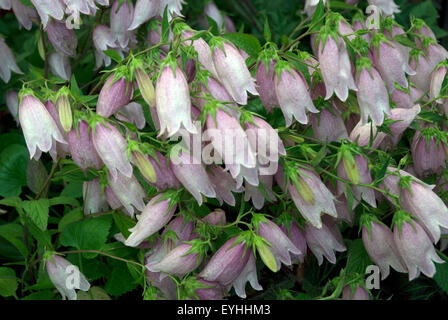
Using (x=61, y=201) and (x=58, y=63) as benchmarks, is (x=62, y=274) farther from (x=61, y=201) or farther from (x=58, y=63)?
(x=58, y=63)

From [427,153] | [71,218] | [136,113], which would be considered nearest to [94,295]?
[71,218]

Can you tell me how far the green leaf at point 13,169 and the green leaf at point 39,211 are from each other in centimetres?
30

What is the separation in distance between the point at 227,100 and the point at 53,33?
0.62 metres

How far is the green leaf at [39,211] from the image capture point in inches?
46.6

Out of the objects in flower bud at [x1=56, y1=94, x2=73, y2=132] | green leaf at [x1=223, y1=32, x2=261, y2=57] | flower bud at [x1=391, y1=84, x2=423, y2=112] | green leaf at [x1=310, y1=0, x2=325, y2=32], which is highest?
green leaf at [x1=310, y1=0, x2=325, y2=32]

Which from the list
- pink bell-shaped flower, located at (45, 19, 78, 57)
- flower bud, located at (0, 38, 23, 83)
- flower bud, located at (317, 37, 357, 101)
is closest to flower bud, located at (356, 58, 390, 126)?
flower bud, located at (317, 37, 357, 101)

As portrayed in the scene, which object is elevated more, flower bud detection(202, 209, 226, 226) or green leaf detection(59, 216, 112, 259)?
flower bud detection(202, 209, 226, 226)

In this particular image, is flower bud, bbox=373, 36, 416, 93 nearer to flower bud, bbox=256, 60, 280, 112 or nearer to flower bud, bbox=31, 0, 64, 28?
flower bud, bbox=256, 60, 280, 112

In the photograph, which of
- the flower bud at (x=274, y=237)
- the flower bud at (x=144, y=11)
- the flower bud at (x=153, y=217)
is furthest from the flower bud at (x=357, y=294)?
the flower bud at (x=144, y=11)

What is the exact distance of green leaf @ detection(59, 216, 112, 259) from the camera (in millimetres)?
1271

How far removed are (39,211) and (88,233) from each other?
126mm

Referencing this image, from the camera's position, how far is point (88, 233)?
128 cm

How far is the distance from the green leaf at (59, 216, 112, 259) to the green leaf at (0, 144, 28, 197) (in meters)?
0.27
